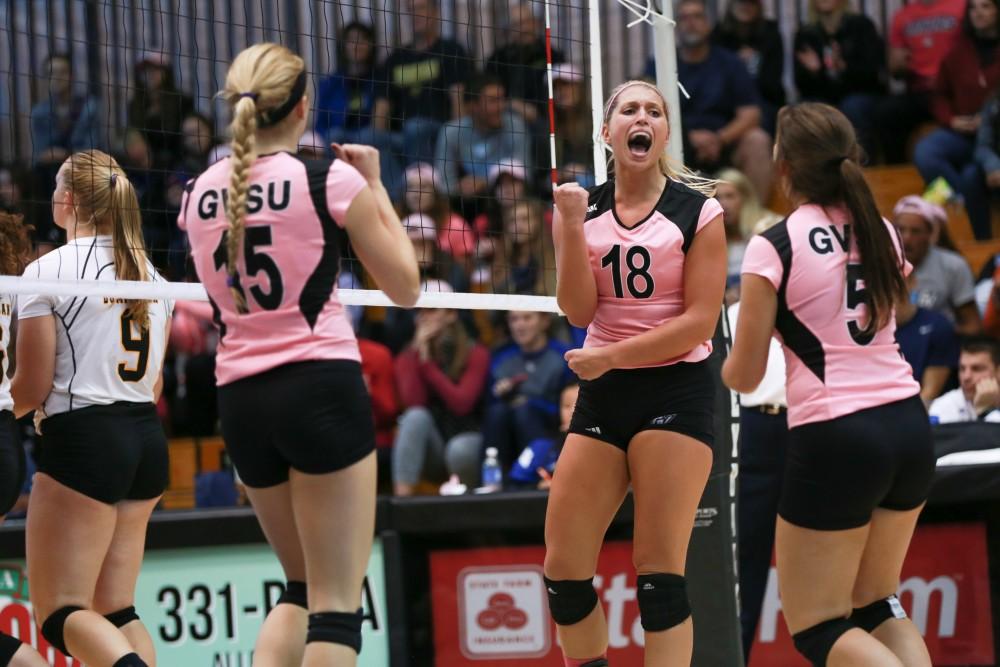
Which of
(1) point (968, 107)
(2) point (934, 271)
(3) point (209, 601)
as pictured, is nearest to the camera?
(3) point (209, 601)

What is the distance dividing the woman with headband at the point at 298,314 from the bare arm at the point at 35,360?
1120 mm

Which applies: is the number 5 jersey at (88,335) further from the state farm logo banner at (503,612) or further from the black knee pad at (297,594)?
the state farm logo banner at (503,612)

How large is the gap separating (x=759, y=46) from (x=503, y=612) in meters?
5.62


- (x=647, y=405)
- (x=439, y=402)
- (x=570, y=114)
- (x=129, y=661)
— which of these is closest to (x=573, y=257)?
(x=647, y=405)

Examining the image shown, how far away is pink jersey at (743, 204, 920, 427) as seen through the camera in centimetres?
410

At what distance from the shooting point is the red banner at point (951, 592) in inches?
258

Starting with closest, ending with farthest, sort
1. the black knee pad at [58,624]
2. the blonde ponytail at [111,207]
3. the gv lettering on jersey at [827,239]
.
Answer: the gv lettering on jersey at [827,239] → the black knee pad at [58,624] → the blonde ponytail at [111,207]

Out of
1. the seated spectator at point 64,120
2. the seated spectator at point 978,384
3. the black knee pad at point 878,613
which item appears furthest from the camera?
the seated spectator at point 64,120

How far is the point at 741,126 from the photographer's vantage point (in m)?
10.0

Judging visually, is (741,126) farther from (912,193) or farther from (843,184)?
(843,184)

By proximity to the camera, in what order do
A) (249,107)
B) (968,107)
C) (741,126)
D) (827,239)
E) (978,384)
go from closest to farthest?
(249,107), (827,239), (978,384), (968,107), (741,126)

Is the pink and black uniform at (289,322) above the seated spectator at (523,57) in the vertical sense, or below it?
below

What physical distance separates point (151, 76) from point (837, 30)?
521 centimetres

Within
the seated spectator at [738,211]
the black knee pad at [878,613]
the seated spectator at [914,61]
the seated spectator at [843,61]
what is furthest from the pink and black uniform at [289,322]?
the seated spectator at [914,61]
